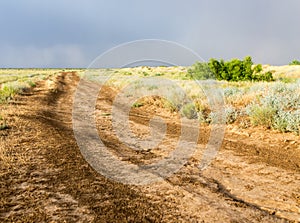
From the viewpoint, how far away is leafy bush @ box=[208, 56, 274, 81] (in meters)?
24.0

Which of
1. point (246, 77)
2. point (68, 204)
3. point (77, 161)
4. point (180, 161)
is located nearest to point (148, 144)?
point (180, 161)

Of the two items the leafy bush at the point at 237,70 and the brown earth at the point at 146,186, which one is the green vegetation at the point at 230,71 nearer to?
the leafy bush at the point at 237,70

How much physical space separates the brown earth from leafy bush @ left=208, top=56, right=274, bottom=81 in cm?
1743

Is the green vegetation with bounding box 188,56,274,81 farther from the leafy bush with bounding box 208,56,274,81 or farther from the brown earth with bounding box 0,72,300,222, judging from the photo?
the brown earth with bounding box 0,72,300,222

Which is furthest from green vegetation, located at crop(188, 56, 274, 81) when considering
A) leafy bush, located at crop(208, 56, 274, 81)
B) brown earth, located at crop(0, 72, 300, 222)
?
brown earth, located at crop(0, 72, 300, 222)

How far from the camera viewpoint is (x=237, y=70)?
24312 mm

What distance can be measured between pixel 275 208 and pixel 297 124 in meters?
4.45

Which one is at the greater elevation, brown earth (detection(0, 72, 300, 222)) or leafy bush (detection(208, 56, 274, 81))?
leafy bush (detection(208, 56, 274, 81))

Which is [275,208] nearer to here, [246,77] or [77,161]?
[77,161]

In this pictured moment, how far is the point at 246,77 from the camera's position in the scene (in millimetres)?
23859

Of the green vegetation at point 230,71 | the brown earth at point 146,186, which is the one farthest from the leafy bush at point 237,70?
the brown earth at point 146,186

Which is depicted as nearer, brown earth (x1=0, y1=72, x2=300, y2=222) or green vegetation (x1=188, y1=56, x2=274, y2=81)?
brown earth (x1=0, y1=72, x2=300, y2=222)

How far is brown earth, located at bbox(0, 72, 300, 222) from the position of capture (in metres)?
3.72

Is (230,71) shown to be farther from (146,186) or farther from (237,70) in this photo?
(146,186)
